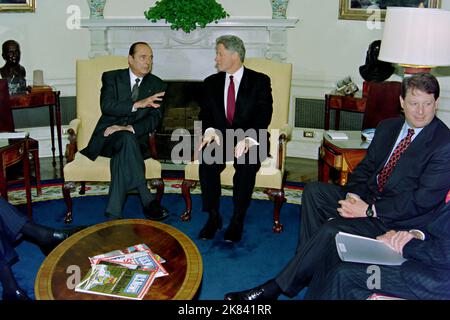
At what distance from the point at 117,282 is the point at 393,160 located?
1.69 meters

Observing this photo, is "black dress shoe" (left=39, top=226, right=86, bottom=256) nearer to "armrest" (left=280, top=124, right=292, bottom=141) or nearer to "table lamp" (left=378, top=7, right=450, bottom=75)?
"armrest" (left=280, top=124, right=292, bottom=141)

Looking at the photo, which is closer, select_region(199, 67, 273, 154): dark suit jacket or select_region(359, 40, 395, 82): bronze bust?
select_region(199, 67, 273, 154): dark suit jacket

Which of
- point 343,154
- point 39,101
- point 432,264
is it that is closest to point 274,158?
point 343,154

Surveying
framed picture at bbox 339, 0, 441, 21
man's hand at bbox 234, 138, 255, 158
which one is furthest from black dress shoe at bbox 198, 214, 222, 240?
framed picture at bbox 339, 0, 441, 21

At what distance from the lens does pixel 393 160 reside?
9.53 feet

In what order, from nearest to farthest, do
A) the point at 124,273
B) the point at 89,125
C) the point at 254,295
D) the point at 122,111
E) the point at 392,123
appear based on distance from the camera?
1. the point at 124,273
2. the point at 254,295
3. the point at 392,123
4. the point at 122,111
5. the point at 89,125

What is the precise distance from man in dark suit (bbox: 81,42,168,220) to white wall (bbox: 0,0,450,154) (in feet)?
6.69

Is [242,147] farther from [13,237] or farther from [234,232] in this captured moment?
[13,237]

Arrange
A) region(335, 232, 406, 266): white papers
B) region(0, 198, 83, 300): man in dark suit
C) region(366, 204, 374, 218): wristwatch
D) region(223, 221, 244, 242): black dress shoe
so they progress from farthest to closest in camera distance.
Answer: region(223, 221, 244, 242): black dress shoe
region(366, 204, 374, 218): wristwatch
region(0, 198, 83, 300): man in dark suit
region(335, 232, 406, 266): white papers

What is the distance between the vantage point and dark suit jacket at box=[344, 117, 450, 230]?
2.59m

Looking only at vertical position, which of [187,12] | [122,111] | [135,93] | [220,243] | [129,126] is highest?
[187,12]

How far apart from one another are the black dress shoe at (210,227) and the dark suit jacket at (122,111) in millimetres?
764

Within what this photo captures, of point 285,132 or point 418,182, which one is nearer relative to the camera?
point 418,182

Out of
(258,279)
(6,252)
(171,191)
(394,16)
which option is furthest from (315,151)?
(6,252)
